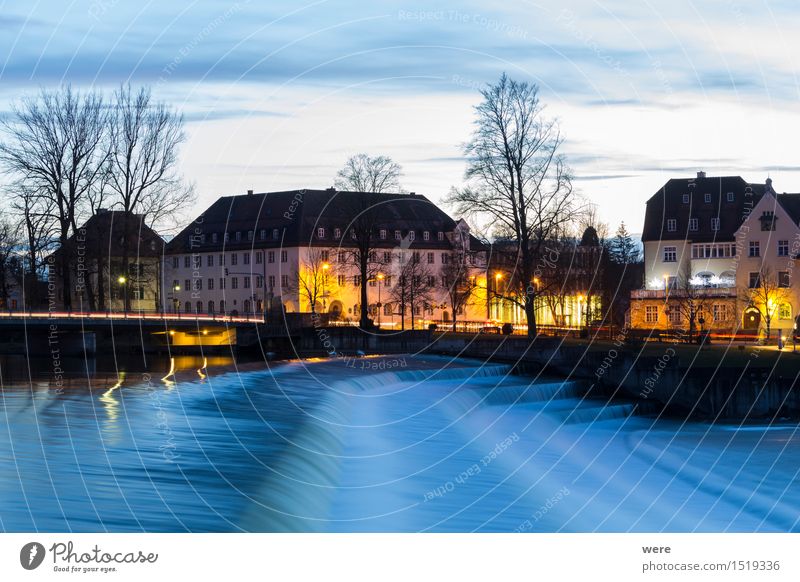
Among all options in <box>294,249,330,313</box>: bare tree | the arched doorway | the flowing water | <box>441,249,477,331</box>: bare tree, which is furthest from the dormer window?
the flowing water

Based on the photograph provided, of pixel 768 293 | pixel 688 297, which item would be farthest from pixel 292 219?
pixel 768 293

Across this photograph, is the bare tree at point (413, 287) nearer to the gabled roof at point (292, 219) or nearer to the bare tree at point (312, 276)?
the bare tree at point (312, 276)

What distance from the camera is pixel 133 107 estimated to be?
71.6 m

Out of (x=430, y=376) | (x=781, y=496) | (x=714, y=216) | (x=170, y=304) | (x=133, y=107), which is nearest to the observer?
(x=781, y=496)

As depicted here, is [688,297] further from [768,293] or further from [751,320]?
[751,320]

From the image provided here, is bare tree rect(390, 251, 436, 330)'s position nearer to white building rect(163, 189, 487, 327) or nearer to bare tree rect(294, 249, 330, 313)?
white building rect(163, 189, 487, 327)

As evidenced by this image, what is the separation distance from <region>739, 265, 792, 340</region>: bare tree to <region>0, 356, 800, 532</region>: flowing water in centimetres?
3770

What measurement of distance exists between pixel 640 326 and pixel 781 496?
200 ft

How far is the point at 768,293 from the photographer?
83.8m

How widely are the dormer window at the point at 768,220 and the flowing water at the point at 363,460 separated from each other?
47414 mm

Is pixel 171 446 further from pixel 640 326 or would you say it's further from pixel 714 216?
pixel 714 216

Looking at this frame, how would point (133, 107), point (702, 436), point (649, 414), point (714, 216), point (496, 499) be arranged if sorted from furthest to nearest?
1. point (714, 216)
2. point (133, 107)
3. point (649, 414)
4. point (702, 436)
5. point (496, 499)

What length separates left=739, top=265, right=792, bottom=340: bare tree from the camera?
82875mm
